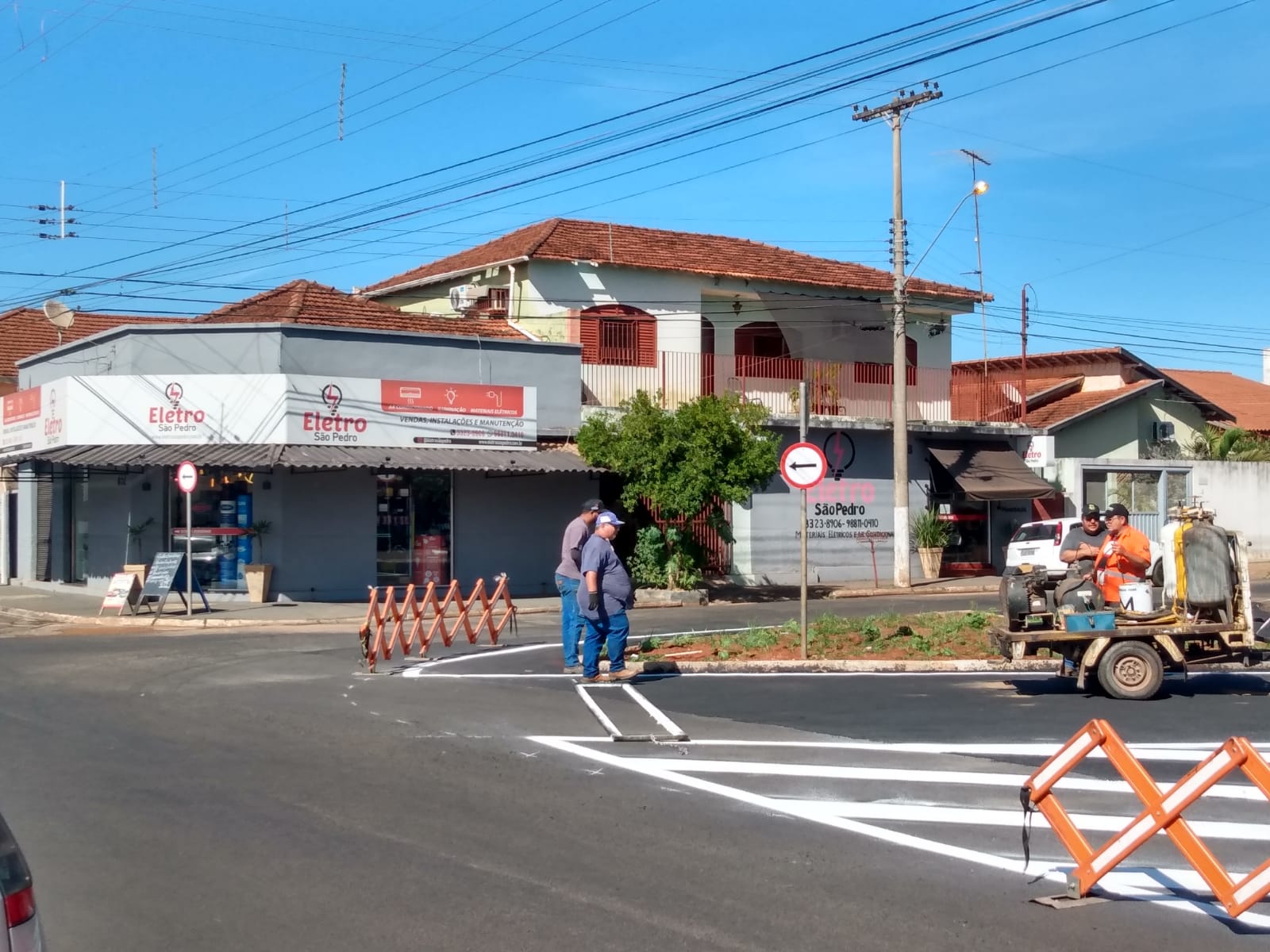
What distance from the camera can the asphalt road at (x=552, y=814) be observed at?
5.80 meters

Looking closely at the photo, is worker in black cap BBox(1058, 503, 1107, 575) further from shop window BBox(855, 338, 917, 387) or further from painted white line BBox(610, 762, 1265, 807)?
shop window BBox(855, 338, 917, 387)

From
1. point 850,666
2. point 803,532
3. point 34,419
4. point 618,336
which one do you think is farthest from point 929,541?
point 34,419

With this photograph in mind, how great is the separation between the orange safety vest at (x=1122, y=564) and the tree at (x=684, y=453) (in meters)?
13.7

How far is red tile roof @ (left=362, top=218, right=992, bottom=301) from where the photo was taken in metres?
31.6

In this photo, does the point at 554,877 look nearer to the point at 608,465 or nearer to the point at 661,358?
the point at 608,465

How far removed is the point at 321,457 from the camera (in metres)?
24.1

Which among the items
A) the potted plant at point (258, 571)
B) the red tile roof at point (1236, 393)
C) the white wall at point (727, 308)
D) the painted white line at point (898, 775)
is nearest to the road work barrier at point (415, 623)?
the potted plant at point (258, 571)

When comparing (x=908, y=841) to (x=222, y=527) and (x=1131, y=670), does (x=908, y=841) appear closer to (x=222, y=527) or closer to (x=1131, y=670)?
(x=1131, y=670)

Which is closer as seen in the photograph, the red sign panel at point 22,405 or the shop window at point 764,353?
the red sign panel at point 22,405

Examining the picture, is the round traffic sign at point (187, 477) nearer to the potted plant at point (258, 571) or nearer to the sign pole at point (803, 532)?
the potted plant at point (258, 571)

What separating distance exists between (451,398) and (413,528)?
2724mm

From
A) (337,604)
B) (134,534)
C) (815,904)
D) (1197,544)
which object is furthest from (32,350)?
(815,904)

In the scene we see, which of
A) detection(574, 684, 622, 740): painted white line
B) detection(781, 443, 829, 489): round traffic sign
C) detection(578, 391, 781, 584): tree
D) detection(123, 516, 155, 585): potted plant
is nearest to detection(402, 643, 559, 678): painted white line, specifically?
detection(574, 684, 622, 740): painted white line

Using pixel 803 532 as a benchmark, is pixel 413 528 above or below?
above
